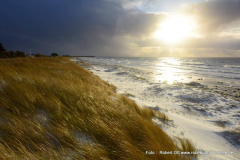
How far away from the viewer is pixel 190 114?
5852mm

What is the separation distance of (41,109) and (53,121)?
0.67 meters

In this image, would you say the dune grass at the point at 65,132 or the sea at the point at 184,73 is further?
the sea at the point at 184,73

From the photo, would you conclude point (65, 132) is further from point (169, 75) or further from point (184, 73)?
point (184, 73)

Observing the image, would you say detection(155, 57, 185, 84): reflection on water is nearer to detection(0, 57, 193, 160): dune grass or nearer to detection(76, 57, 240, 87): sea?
detection(76, 57, 240, 87): sea

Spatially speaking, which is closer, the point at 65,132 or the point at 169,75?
the point at 65,132

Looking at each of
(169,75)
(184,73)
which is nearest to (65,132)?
(169,75)

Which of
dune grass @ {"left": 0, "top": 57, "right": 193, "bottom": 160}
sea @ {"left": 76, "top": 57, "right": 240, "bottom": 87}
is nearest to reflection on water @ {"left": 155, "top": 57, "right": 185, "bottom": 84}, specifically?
sea @ {"left": 76, "top": 57, "right": 240, "bottom": 87}

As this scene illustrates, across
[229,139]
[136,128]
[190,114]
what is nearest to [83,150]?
[136,128]

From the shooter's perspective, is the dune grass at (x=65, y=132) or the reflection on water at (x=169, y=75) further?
the reflection on water at (x=169, y=75)

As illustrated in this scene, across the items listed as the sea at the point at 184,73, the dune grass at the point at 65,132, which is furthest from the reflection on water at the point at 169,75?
the dune grass at the point at 65,132

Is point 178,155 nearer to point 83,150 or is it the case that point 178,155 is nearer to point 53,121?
point 83,150

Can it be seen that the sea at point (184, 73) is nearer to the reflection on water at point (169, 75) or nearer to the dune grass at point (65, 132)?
the reflection on water at point (169, 75)

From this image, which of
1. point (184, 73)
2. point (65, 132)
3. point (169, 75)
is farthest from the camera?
point (184, 73)

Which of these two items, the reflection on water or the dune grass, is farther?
the reflection on water
